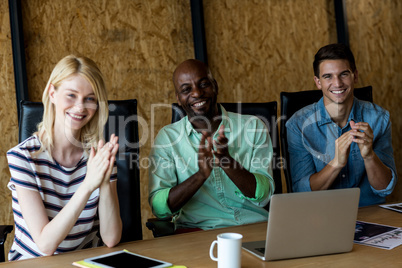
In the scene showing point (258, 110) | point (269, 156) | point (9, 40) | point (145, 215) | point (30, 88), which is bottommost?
point (145, 215)

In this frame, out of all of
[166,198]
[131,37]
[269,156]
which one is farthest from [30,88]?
[269,156]

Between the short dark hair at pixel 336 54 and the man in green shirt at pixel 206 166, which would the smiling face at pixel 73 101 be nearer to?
the man in green shirt at pixel 206 166

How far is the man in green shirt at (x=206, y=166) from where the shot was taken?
1.94 meters

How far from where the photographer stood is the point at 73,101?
1.71m

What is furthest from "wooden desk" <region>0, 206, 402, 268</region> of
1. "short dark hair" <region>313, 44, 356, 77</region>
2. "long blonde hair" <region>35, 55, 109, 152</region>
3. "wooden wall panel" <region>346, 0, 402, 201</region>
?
"wooden wall panel" <region>346, 0, 402, 201</region>

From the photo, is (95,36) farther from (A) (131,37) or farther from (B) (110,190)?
(B) (110,190)

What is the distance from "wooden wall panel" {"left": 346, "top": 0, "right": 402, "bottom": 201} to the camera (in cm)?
387

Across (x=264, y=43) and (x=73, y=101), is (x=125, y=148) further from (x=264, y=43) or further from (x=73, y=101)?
(x=264, y=43)

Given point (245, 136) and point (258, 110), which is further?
point (258, 110)

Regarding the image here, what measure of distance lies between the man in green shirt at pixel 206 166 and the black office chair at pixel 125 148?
0.30ft

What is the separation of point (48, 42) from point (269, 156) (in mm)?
1677

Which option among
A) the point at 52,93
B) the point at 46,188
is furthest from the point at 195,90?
the point at 46,188

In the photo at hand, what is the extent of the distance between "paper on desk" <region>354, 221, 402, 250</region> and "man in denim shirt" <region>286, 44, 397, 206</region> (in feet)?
1.93

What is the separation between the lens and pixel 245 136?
217 centimetres
